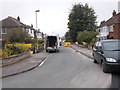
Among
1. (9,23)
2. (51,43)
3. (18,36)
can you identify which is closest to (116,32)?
(51,43)

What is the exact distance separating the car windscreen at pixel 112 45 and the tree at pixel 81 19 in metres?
32.4

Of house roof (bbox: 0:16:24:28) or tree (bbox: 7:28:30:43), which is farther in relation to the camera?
house roof (bbox: 0:16:24:28)

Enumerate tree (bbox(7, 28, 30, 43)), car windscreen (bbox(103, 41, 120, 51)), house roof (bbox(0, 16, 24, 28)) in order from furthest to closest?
house roof (bbox(0, 16, 24, 28)) → tree (bbox(7, 28, 30, 43)) → car windscreen (bbox(103, 41, 120, 51))

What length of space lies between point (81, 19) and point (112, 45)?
34661 millimetres

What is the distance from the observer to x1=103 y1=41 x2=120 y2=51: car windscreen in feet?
23.7

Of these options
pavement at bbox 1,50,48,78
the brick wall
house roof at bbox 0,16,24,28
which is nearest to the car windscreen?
pavement at bbox 1,50,48,78

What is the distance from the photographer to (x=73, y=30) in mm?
41812

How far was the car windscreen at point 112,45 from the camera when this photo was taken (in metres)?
7.22

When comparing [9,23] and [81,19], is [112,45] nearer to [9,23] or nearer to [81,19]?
[81,19]

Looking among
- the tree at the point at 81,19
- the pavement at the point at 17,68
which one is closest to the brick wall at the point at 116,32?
the tree at the point at 81,19

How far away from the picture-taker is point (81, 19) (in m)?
41.1

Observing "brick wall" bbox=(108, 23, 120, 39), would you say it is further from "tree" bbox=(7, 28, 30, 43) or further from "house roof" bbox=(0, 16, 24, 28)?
"house roof" bbox=(0, 16, 24, 28)

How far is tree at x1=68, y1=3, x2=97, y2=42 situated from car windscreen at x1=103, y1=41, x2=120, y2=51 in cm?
3239

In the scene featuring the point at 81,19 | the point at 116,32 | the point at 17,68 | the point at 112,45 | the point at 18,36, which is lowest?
the point at 17,68
